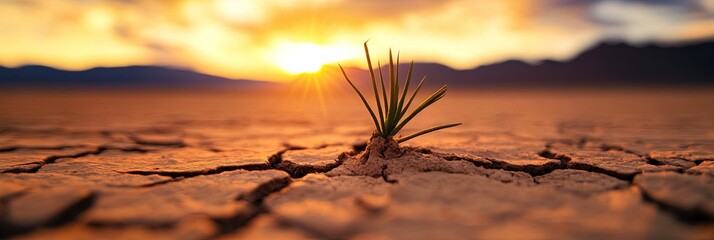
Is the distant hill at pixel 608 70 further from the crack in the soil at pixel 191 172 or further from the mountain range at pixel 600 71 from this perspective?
the crack in the soil at pixel 191 172

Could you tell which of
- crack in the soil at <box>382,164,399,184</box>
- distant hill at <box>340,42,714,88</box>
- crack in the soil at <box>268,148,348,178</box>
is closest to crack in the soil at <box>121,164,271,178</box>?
crack in the soil at <box>268,148,348,178</box>

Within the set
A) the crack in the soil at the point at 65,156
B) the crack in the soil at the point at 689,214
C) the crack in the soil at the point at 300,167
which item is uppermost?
the crack in the soil at the point at 689,214

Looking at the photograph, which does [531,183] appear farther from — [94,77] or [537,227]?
[94,77]

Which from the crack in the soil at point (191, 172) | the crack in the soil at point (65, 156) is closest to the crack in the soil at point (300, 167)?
the crack in the soil at point (191, 172)

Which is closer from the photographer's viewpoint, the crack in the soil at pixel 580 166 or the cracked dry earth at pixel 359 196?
the cracked dry earth at pixel 359 196

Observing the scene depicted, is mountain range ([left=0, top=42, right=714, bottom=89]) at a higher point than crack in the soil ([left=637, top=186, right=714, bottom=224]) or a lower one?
higher

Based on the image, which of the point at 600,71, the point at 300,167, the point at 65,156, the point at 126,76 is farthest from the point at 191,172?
the point at 126,76

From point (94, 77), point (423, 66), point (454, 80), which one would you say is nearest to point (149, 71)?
point (94, 77)

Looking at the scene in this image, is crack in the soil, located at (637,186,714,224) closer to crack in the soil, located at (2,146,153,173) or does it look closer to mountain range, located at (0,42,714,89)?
crack in the soil, located at (2,146,153,173)
